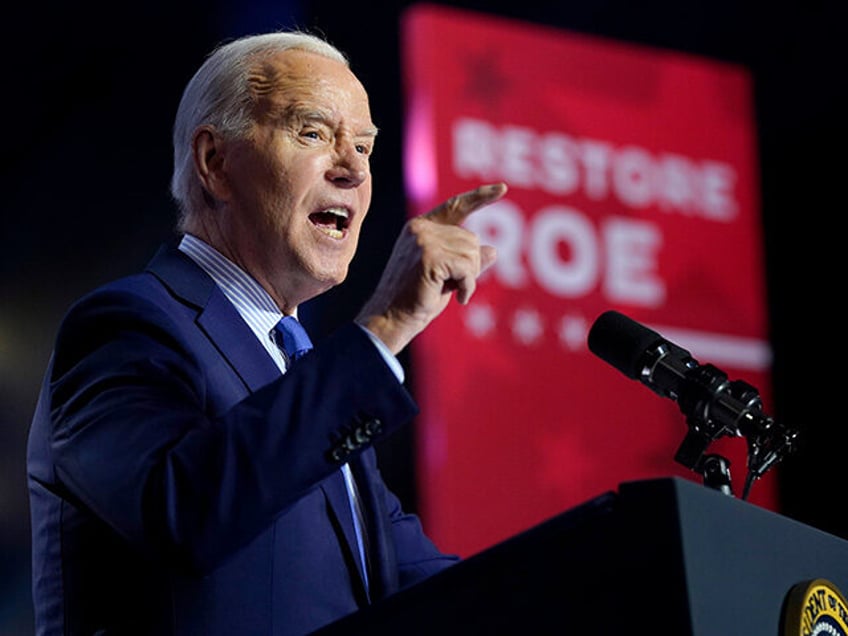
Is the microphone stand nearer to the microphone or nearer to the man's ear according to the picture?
the microphone

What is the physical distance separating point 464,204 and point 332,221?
466 millimetres

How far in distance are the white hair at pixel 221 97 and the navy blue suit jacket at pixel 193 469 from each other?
0.84ft

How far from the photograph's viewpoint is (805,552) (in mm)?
1134

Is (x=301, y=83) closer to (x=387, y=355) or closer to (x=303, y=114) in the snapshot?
(x=303, y=114)

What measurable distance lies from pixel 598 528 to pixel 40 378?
322 cm

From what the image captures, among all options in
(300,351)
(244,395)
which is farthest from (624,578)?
(300,351)

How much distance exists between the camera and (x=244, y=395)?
4.84ft

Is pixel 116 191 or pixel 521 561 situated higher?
pixel 521 561

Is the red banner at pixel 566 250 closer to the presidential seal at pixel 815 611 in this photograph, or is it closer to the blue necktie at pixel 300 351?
the blue necktie at pixel 300 351

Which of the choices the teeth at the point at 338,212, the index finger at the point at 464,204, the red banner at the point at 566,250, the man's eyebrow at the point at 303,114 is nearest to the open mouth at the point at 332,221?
the teeth at the point at 338,212

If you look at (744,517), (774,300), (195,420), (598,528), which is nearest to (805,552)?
(744,517)

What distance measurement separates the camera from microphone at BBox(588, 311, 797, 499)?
4.46 ft

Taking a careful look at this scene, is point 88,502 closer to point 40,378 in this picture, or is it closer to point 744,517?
point 744,517

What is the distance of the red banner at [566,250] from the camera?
150 inches
